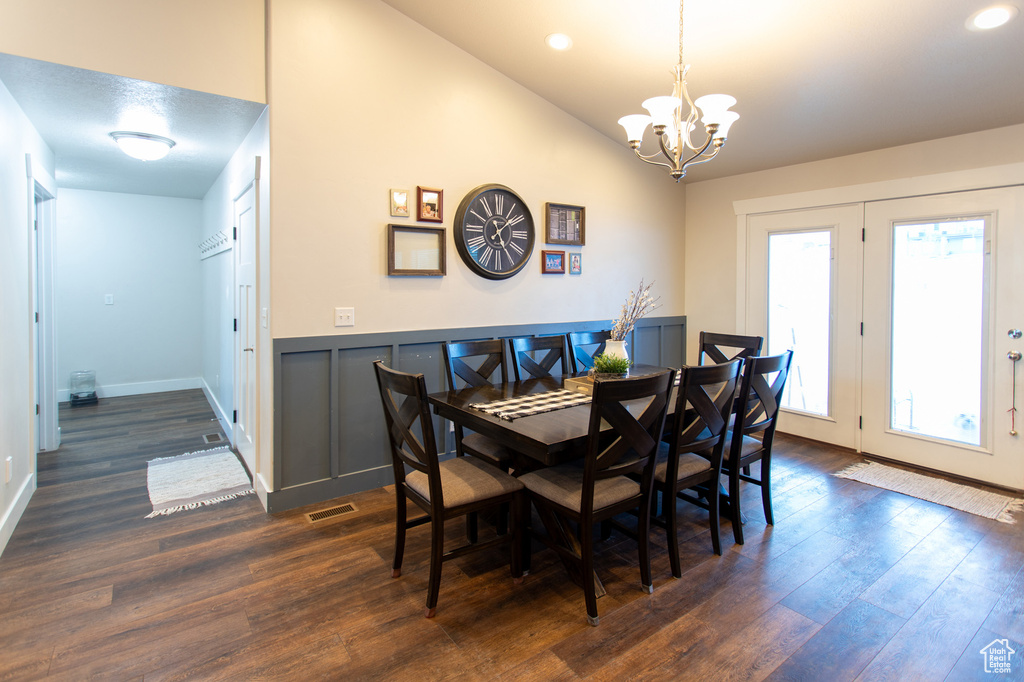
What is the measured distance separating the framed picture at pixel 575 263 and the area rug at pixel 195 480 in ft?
9.18

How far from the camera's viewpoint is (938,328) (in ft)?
12.0

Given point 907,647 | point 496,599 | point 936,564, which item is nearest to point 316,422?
point 496,599

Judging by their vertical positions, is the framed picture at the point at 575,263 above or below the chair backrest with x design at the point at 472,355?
above

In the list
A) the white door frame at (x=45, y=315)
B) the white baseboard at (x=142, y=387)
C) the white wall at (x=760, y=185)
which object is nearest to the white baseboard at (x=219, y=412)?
the white baseboard at (x=142, y=387)

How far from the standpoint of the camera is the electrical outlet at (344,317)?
3.18 meters

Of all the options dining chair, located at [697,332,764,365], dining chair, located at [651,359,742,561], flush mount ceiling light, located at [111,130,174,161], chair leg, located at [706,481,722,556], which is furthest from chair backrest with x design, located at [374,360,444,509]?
flush mount ceiling light, located at [111,130,174,161]

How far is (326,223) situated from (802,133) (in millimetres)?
3341

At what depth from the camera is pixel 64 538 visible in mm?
2740

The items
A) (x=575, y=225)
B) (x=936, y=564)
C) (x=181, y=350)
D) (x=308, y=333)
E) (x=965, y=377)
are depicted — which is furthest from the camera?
(x=181, y=350)

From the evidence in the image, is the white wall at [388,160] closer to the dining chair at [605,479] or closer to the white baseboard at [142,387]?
the dining chair at [605,479]

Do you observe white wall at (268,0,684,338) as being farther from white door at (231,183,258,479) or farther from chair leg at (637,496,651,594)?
chair leg at (637,496,651,594)

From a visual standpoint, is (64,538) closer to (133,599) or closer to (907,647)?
(133,599)

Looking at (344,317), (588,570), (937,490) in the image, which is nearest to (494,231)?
(344,317)

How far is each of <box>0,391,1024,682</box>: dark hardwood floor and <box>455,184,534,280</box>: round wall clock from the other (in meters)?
1.77
